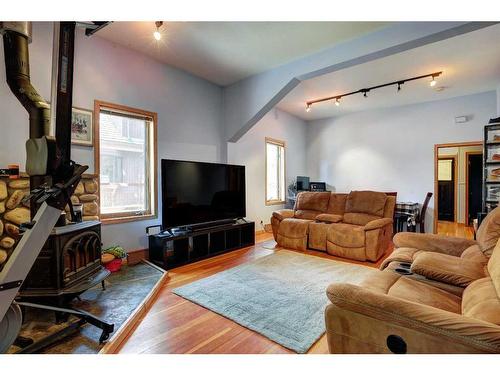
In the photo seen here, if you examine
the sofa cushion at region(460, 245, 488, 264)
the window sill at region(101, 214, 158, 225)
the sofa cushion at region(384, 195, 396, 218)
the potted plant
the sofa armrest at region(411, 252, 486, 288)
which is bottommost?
the potted plant

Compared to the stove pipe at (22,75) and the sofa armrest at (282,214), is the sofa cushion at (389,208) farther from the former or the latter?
the stove pipe at (22,75)

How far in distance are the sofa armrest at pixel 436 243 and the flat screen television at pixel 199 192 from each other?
2.43 metres

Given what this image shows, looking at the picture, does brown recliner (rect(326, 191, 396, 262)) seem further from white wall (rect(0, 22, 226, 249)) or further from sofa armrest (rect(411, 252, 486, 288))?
white wall (rect(0, 22, 226, 249))

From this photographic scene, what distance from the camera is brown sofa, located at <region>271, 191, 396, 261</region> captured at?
352cm

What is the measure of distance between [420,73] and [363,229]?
8.50ft

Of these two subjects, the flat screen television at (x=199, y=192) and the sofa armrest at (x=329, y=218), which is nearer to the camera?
the flat screen television at (x=199, y=192)

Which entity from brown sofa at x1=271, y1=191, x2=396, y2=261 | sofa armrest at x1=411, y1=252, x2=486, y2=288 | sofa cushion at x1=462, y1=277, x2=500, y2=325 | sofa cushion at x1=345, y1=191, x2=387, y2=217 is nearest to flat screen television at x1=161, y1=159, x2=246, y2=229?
brown sofa at x1=271, y1=191, x2=396, y2=261

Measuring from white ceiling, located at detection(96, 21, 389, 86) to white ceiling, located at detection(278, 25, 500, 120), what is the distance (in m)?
0.95

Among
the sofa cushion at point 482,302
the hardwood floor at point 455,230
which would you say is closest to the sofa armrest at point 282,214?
the sofa cushion at point 482,302

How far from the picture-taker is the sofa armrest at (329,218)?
4.08 metres

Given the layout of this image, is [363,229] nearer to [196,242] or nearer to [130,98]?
[196,242]

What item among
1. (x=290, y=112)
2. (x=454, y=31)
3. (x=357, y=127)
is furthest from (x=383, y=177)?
(x=454, y=31)

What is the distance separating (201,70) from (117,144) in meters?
1.70

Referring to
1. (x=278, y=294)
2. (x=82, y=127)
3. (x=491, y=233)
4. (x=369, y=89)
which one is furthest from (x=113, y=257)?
(x=369, y=89)
